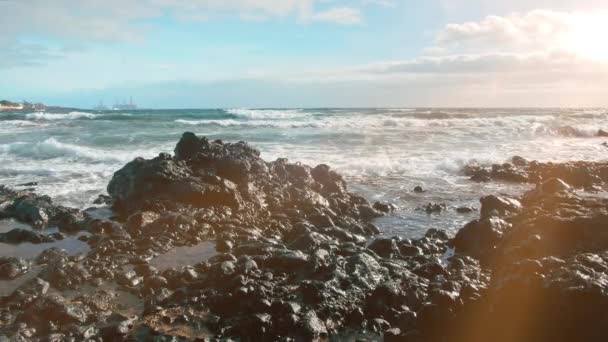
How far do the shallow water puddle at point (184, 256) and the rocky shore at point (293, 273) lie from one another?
0.47ft

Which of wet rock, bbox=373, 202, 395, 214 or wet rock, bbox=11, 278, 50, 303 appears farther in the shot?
wet rock, bbox=373, 202, 395, 214

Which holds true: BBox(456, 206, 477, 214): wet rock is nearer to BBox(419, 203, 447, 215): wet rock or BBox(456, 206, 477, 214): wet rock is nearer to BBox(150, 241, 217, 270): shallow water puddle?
BBox(419, 203, 447, 215): wet rock

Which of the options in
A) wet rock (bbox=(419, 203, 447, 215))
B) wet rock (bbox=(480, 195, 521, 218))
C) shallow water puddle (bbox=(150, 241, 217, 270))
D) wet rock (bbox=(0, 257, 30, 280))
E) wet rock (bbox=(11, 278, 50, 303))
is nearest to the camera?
wet rock (bbox=(11, 278, 50, 303))

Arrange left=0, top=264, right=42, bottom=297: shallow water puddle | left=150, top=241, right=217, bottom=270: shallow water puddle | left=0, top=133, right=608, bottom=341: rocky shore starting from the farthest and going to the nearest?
left=150, top=241, right=217, bottom=270: shallow water puddle, left=0, top=264, right=42, bottom=297: shallow water puddle, left=0, top=133, right=608, bottom=341: rocky shore

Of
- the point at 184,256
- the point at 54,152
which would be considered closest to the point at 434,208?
the point at 184,256

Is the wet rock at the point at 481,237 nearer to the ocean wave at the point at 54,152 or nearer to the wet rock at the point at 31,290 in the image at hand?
the wet rock at the point at 31,290

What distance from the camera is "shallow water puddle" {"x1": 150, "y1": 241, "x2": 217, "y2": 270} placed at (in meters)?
8.49

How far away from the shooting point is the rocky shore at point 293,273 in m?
5.88

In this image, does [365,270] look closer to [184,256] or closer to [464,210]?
[184,256]

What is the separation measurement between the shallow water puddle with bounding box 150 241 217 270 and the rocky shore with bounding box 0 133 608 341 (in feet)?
0.47

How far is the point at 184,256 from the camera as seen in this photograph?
29.3ft

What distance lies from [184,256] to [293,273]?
2.46 metres

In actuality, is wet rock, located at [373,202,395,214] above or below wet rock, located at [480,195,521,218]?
below

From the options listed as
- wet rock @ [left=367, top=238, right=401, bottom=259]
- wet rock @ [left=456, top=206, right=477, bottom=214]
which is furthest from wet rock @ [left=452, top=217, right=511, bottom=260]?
wet rock @ [left=456, top=206, right=477, bottom=214]
